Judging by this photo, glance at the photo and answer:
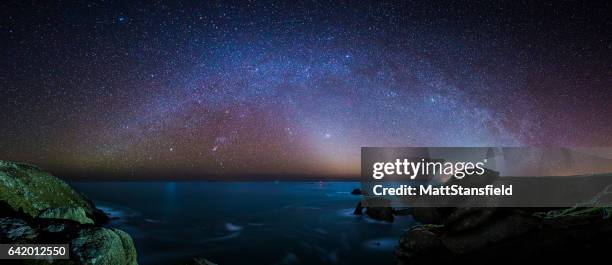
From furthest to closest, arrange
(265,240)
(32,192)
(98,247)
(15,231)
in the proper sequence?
(265,240)
(32,192)
(98,247)
(15,231)

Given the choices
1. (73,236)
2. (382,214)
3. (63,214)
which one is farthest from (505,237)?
(382,214)

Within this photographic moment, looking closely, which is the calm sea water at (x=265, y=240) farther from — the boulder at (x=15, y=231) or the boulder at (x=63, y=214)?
the boulder at (x=15, y=231)

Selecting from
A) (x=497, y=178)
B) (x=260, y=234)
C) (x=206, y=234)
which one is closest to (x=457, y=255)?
(x=497, y=178)

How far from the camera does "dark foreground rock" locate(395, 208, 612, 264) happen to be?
11.6 m

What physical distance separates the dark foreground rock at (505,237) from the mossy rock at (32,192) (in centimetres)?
1502

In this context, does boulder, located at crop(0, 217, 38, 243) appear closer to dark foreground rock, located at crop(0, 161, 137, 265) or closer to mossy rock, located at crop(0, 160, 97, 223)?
dark foreground rock, located at crop(0, 161, 137, 265)

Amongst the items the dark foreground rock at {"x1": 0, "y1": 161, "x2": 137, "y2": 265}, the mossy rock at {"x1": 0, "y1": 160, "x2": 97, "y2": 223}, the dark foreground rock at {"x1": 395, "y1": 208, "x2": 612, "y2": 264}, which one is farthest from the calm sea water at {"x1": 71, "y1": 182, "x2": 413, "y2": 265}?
the dark foreground rock at {"x1": 0, "y1": 161, "x2": 137, "y2": 265}

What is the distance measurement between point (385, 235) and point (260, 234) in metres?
12.7

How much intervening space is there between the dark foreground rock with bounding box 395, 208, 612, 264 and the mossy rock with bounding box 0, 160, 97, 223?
1502 cm

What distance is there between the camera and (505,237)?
13227mm

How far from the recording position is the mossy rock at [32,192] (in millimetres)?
13747

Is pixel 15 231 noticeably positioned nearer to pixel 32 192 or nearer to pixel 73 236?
pixel 73 236

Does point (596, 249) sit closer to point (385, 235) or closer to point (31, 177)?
point (385, 235)

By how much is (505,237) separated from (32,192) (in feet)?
82.2
